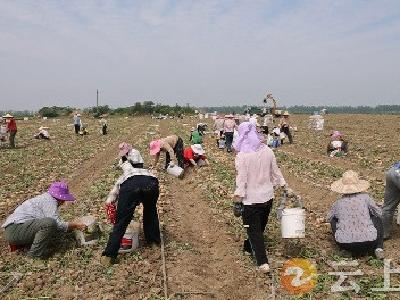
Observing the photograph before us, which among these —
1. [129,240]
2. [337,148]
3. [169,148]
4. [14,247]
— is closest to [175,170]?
[169,148]

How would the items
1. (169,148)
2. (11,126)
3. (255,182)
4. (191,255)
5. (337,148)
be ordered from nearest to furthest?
(255,182)
(191,255)
(169,148)
(337,148)
(11,126)

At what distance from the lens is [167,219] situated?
9.31 metres

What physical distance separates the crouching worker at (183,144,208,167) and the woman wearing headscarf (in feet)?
29.4

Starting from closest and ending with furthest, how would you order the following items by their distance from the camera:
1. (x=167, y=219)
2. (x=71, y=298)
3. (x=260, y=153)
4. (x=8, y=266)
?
(x=71, y=298), (x=260, y=153), (x=8, y=266), (x=167, y=219)

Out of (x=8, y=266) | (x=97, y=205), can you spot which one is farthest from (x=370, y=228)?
(x=97, y=205)

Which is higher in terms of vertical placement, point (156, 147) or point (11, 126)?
point (11, 126)

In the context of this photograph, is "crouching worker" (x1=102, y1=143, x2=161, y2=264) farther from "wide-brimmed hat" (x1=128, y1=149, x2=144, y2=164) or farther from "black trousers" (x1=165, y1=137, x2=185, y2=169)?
"black trousers" (x1=165, y1=137, x2=185, y2=169)

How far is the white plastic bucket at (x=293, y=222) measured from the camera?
21.8ft

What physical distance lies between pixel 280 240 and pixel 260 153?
1944mm

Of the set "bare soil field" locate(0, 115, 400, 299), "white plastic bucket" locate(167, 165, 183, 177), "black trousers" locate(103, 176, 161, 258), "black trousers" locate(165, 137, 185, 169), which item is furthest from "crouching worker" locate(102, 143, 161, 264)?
"black trousers" locate(165, 137, 185, 169)

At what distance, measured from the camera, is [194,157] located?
51.5 ft

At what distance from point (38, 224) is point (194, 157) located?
9057mm

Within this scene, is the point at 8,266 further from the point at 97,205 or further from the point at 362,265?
the point at 362,265

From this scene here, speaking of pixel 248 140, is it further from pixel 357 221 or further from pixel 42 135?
pixel 42 135
